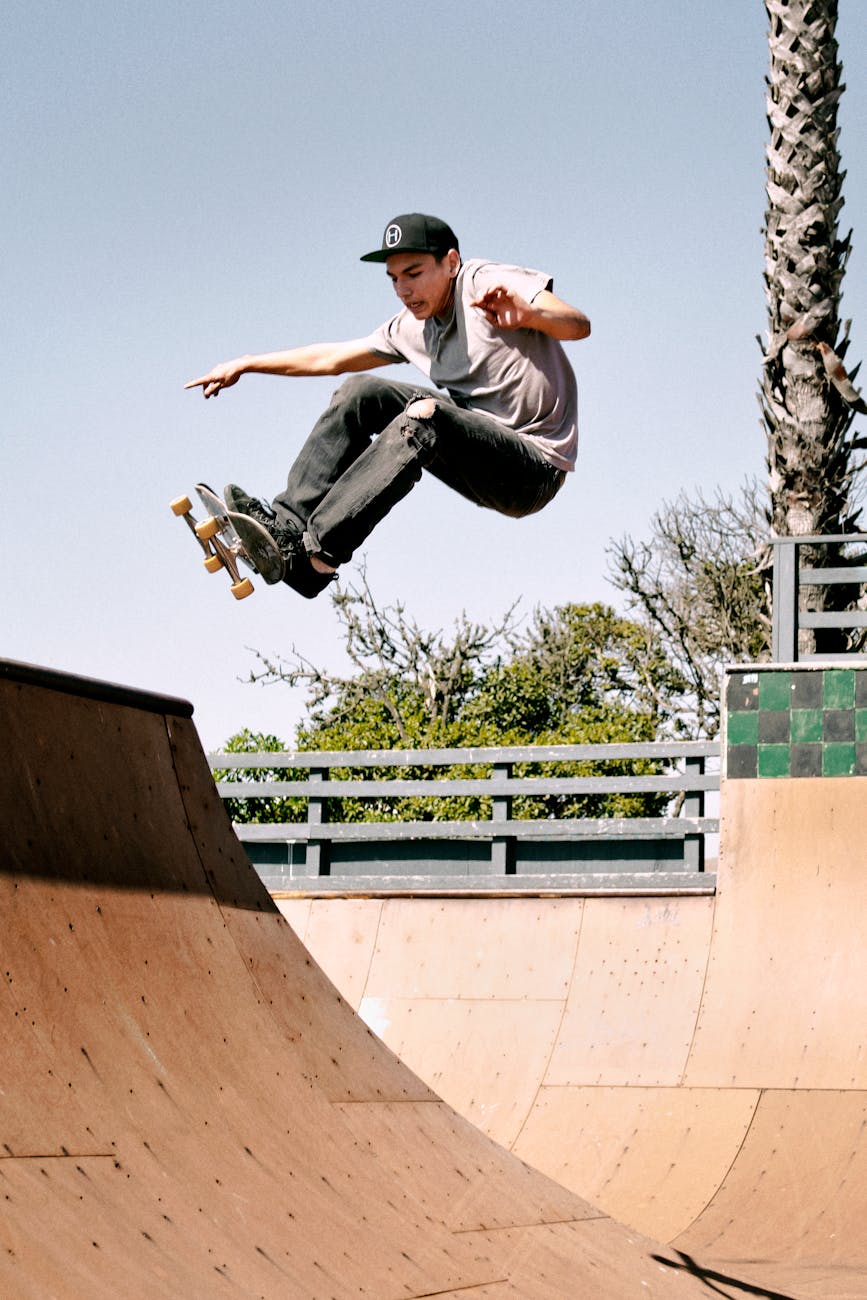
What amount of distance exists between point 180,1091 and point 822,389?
10.1 metres

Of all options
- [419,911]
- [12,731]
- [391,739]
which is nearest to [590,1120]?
[419,911]

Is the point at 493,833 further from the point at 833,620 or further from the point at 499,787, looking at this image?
the point at 833,620

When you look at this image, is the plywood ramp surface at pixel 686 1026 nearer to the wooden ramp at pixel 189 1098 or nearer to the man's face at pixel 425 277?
the wooden ramp at pixel 189 1098

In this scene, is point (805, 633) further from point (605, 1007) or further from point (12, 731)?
point (12, 731)

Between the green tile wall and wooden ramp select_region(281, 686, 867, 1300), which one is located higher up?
the green tile wall

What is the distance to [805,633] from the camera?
12.7 metres

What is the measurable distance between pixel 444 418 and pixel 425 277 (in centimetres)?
54

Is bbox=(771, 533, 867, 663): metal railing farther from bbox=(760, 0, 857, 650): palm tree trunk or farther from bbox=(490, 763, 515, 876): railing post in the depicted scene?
bbox=(760, 0, 857, 650): palm tree trunk

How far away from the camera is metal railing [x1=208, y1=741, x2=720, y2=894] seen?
999 cm

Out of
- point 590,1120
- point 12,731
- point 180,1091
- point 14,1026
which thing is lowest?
point 590,1120

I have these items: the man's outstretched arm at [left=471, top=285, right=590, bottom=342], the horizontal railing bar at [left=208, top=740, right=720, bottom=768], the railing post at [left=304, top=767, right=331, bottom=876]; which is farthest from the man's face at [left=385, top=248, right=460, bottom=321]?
the railing post at [left=304, top=767, right=331, bottom=876]

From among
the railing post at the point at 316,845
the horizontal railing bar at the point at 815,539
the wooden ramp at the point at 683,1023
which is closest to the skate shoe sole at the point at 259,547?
the wooden ramp at the point at 683,1023

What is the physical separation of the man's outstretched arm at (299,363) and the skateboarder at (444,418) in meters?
0.32

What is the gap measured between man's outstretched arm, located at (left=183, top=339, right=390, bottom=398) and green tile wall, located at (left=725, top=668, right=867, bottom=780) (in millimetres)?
3840
